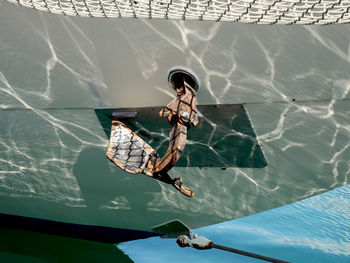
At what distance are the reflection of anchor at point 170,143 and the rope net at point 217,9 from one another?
360 millimetres

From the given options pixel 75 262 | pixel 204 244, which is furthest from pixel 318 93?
pixel 75 262

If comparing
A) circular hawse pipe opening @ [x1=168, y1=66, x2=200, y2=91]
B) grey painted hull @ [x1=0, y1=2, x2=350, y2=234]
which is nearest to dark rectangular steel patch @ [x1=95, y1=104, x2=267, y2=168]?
grey painted hull @ [x1=0, y1=2, x2=350, y2=234]

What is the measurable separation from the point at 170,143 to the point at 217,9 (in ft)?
2.70

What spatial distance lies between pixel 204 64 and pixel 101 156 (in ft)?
4.22

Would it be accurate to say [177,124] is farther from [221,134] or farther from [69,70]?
[69,70]

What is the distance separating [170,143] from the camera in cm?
163

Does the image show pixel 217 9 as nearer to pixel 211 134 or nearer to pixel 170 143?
pixel 170 143

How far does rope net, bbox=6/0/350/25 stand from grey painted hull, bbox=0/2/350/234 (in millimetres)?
69

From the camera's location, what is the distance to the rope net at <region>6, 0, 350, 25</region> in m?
1.65

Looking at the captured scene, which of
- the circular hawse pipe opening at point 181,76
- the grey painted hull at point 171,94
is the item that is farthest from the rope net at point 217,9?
the circular hawse pipe opening at point 181,76

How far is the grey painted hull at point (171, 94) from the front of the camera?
1.92 m

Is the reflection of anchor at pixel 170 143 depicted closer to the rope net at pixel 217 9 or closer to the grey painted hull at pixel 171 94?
the grey painted hull at pixel 171 94

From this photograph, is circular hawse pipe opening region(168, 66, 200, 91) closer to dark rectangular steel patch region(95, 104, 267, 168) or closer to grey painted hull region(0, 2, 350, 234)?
grey painted hull region(0, 2, 350, 234)

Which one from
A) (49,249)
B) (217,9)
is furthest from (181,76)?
(49,249)
